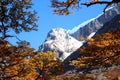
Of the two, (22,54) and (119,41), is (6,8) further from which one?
(119,41)

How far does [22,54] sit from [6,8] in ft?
24.2

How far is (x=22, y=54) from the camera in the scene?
26.8 meters

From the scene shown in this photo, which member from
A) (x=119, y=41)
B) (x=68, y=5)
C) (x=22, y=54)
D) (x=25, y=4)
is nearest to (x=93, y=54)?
(x=119, y=41)

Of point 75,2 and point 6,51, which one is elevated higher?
point 75,2

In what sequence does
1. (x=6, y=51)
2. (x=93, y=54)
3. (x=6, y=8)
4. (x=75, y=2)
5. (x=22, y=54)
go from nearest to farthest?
1. (x=75, y=2)
2. (x=6, y=8)
3. (x=6, y=51)
4. (x=22, y=54)
5. (x=93, y=54)

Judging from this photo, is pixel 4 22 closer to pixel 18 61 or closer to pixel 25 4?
pixel 25 4

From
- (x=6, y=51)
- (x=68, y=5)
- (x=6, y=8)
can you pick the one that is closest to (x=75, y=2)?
(x=68, y=5)

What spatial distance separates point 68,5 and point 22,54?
12.0 meters

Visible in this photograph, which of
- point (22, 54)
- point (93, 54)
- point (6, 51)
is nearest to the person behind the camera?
point (6, 51)

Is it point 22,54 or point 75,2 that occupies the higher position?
point 75,2

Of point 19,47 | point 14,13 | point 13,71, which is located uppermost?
point 14,13

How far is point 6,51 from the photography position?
80.3 feet

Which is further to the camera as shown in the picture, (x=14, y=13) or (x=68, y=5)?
(x=14, y=13)

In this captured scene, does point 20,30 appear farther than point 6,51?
No
